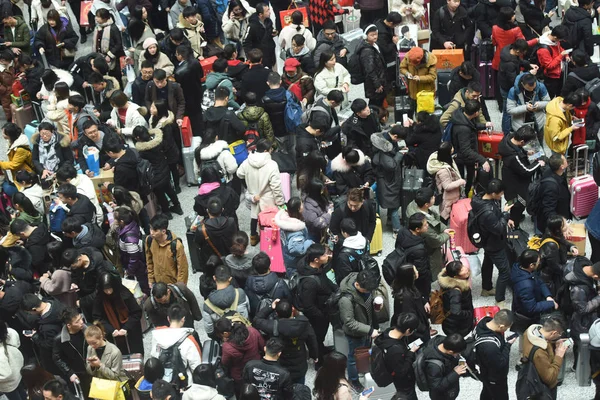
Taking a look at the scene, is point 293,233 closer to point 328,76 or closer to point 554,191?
point 554,191

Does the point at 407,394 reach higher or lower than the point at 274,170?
lower

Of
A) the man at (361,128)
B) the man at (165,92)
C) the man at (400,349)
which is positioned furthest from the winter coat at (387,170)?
the man at (400,349)

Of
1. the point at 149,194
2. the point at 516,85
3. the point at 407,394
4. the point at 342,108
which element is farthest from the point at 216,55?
the point at 407,394

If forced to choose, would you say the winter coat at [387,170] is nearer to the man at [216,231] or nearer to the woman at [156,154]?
the man at [216,231]

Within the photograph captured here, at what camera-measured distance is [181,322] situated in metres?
9.38

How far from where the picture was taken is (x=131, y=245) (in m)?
10.8

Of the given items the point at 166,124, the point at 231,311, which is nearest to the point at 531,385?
the point at 231,311

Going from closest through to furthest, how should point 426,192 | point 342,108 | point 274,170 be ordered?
point 426,192 < point 274,170 < point 342,108

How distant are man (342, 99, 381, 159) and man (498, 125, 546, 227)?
1643 mm

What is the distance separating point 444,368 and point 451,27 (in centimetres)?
744

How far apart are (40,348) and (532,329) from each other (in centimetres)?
468

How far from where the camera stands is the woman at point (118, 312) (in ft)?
33.0

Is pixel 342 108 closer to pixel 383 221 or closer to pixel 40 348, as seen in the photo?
pixel 383 221

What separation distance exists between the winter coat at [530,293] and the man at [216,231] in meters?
3.02
